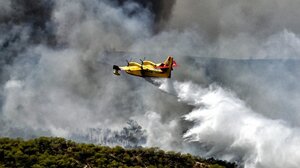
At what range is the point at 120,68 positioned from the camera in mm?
195625

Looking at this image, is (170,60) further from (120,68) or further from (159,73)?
(120,68)

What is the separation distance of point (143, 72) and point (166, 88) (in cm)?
1091

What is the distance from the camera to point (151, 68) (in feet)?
631

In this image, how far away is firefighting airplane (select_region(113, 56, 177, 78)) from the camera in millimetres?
187125

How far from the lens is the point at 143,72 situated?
193m

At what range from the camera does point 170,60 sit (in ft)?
614

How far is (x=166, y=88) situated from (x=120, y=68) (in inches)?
677

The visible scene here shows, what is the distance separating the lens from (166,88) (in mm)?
198875

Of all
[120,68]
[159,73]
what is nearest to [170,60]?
[159,73]

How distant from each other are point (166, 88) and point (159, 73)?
37.2ft

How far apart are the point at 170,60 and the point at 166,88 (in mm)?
14772

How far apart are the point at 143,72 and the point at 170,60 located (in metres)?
11.3

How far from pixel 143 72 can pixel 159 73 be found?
269 inches

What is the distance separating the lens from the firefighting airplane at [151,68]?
614 ft
